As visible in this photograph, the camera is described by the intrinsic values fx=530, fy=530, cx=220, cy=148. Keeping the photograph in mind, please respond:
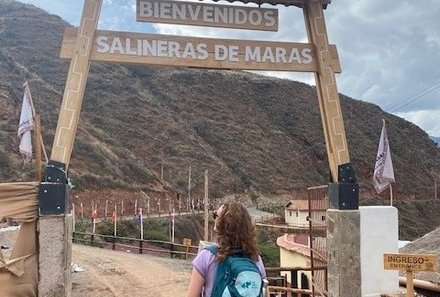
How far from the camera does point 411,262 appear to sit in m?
4.58

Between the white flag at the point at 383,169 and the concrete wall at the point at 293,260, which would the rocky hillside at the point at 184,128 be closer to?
the concrete wall at the point at 293,260

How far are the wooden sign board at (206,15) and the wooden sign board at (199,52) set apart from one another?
0.21m

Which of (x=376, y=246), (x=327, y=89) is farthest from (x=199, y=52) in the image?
(x=376, y=246)

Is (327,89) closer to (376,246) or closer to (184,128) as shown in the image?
(376,246)

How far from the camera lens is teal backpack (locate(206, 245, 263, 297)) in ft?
9.18

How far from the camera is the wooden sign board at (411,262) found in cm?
448

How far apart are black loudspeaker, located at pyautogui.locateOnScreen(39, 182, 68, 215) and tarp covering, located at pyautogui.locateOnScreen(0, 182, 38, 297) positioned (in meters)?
0.10

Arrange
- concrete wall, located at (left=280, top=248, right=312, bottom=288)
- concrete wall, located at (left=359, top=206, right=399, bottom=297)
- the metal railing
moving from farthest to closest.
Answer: the metal railing → concrete wall, located at (left=280, top=248, right=312, bottom=288) → concrete wall, located at (left=359, top=206, right=399, bottom=297)

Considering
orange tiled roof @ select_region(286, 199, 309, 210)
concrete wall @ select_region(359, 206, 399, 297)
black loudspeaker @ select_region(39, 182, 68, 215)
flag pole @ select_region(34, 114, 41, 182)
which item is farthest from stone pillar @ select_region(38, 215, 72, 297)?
orange tiled roof @ select_region(286, 199, 309, 210)

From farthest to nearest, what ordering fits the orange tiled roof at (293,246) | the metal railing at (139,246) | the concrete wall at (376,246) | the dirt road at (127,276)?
the metal railing at (139,246), the orange tiled roof at (293,246), the dirt road at (127,276), the concrete wall at (376,246)

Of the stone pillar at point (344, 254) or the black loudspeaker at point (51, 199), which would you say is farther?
the stone pillar at point (344, 254)

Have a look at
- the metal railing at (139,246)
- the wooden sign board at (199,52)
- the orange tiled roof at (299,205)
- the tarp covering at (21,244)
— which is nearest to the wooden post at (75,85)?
the wooden sign board at (199,52)

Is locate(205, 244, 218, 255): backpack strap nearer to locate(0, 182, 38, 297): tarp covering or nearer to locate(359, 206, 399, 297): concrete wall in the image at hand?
locate(0, 182, 38, 297): tarp covering

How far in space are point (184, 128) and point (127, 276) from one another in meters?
46.7
